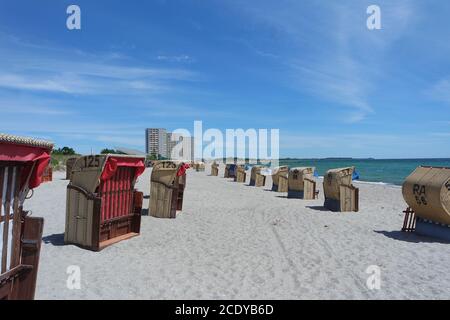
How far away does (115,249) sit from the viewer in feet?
27.7

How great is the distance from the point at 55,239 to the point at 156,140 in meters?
97.4

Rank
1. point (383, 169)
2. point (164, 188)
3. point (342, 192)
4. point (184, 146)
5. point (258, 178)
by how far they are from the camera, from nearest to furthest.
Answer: point (164, 188) → point (342, 192) → point (258, 178) → point (184, 146) → point (383, 169)

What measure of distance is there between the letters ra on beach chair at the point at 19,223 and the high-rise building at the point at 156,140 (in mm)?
93453

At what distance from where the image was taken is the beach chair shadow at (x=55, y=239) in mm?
8604

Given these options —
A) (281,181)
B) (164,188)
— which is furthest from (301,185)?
(164,188)

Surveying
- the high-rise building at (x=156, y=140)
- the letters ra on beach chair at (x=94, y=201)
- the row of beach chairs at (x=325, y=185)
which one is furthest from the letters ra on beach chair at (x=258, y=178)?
the high-rise building at (x=156, y=140)

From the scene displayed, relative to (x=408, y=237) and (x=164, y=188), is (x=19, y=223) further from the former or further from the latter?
(x=408, y=237)

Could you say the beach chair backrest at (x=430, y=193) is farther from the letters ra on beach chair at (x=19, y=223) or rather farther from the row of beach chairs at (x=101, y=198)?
the letters ra on beach chair at (x=19, y=223)

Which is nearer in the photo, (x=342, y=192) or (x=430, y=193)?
(x=430, y=193)

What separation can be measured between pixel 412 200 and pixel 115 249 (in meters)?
7.70

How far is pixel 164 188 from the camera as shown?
12.6 m

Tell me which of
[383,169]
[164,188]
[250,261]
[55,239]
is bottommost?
[250,261]

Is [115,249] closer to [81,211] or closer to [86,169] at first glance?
[81,211]

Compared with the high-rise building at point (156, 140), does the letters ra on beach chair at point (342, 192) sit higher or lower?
lower
